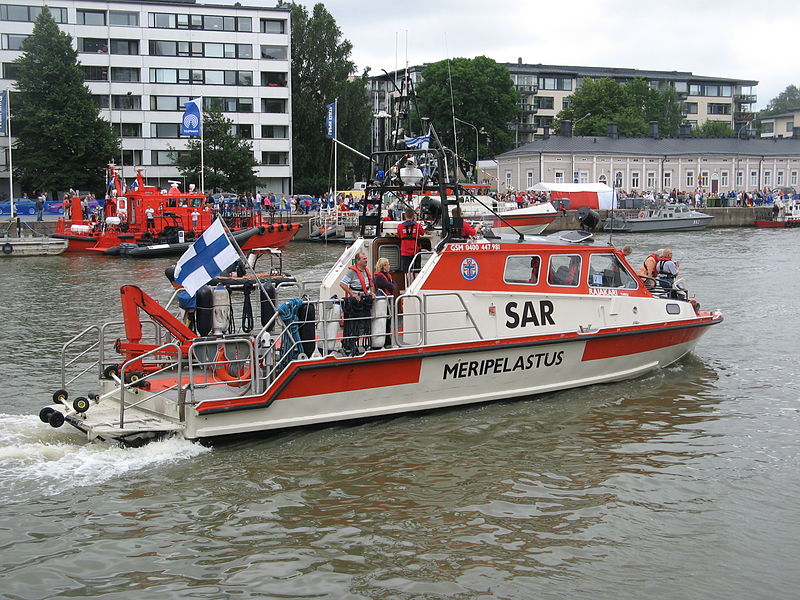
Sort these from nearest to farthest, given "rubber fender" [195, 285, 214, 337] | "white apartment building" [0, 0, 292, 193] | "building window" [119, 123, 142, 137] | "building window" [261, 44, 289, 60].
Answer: "rubber fender" [195, 285, 214, 337]
"white apartment building" [0, 0, 292, 193]
"building window" [119, 123, 142, 137]
"building window" [261, 44, 289, 60]

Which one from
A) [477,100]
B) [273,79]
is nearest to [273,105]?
[273,79]

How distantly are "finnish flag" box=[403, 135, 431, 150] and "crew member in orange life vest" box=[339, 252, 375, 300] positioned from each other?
2063mm

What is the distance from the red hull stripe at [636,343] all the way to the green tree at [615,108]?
228 ft

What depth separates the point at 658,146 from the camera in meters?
77.2

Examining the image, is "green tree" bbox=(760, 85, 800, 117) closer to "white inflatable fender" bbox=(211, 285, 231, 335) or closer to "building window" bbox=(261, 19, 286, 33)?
"building window" bbox=(261, 19, 286, 33)

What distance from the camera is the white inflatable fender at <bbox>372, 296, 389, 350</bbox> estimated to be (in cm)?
1157

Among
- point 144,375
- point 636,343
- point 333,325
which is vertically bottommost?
point 144,375

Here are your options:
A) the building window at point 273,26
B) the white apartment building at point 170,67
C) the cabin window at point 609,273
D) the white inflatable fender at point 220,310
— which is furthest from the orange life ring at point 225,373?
the building window at point 273,26

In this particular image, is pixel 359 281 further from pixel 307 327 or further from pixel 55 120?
pixel 55 120

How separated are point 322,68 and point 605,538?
62.9 metres

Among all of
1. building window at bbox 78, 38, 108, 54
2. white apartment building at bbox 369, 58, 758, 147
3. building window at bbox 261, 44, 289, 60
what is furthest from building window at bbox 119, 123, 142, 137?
white apartment building at bbox 369, 58, 758, 147

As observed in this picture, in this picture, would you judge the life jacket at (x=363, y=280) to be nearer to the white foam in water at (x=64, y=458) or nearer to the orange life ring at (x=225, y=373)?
the orange life ring at (x=225, y=373)

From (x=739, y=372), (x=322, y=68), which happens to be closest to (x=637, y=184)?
(x=322, y=68)

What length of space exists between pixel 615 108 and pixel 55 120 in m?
55.4
